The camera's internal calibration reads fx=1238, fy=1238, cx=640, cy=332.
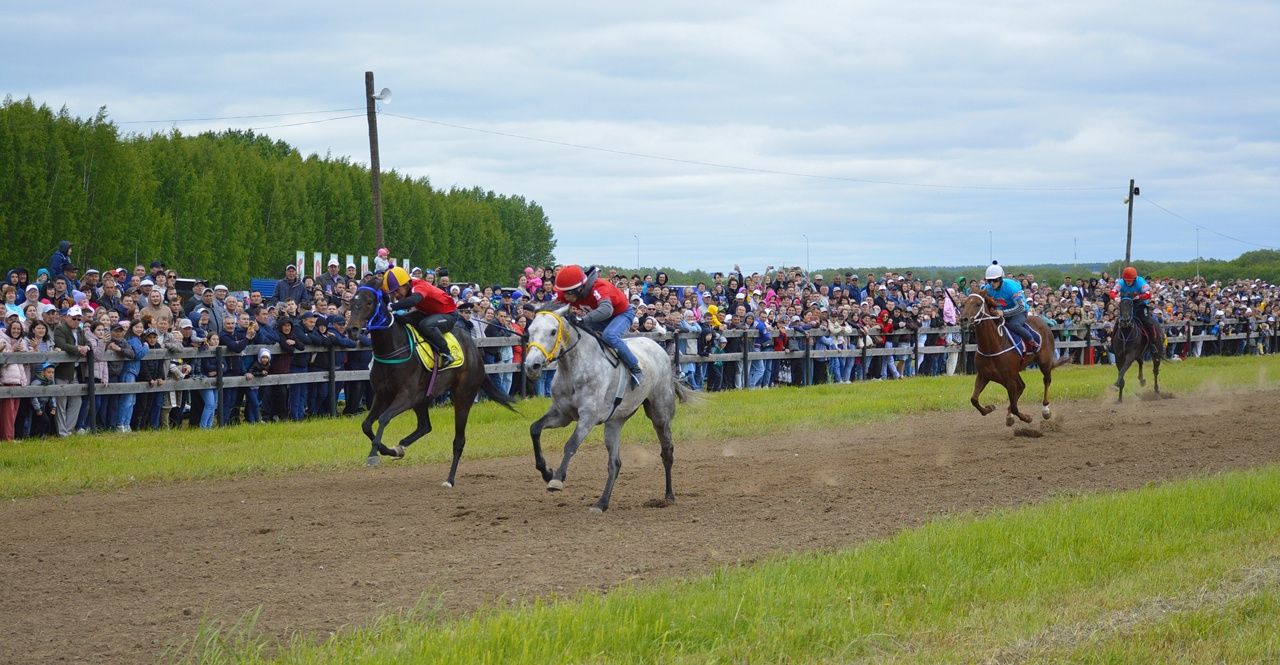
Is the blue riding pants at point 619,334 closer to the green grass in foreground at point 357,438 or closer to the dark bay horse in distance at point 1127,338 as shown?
the green grass in foreground at point 357,438

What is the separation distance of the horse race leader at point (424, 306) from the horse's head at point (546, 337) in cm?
285

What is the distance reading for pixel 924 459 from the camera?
15273mm

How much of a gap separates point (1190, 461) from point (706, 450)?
601 cm

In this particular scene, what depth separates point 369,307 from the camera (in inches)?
535

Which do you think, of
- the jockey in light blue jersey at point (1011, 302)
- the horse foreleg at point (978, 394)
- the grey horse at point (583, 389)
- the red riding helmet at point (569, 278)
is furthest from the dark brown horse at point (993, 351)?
the red riding helmet at point (569, 278)

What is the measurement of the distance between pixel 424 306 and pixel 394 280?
0.68 m

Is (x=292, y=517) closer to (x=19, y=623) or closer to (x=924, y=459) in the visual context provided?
(x=19, y=623)

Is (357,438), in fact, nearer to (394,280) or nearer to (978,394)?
(394,280)

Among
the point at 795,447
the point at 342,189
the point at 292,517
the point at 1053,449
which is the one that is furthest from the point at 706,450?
the point at 342,189

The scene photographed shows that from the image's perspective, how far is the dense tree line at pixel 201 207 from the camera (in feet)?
121

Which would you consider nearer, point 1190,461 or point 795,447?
point 1190,461

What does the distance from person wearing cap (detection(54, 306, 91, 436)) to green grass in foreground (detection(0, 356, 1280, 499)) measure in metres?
0.48

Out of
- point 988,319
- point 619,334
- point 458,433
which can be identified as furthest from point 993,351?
point 458,433

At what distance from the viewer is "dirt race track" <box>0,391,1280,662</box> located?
7641mm
